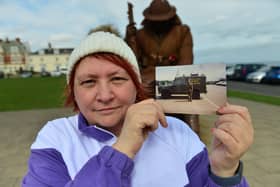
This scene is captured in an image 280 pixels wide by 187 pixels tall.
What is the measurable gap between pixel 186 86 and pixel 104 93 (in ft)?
1.05

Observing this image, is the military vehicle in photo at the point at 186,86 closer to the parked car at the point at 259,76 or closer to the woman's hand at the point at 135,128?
the woman's hand at the point at 135,128

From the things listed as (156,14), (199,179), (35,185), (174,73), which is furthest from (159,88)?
(156,14)

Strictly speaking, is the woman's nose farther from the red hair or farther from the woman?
the red hair

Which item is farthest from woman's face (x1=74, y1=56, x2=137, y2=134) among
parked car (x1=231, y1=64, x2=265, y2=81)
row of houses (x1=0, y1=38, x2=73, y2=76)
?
row of houses (x1=0, y1=38, x2=73, y2=76)

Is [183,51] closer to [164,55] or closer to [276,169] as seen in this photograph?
[164,55]

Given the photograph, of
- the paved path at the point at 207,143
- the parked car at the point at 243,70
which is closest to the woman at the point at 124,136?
the paved path at the point at 207,143

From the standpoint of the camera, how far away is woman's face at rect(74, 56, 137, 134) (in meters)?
1.17

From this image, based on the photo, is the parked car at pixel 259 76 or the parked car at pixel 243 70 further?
the parked car at pixel 243 70

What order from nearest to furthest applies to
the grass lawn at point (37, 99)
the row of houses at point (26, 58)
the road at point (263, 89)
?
the grass lawn at point (37, 99) → the road at point (263, 89) → the row of houses at point (26, 58)

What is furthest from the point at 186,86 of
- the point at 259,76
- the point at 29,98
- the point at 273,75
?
the point at 259,76

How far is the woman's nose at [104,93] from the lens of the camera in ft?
3.81

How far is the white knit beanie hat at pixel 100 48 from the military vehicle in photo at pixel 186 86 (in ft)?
0.57

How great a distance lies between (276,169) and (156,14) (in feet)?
9.57

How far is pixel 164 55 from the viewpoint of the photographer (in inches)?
178
